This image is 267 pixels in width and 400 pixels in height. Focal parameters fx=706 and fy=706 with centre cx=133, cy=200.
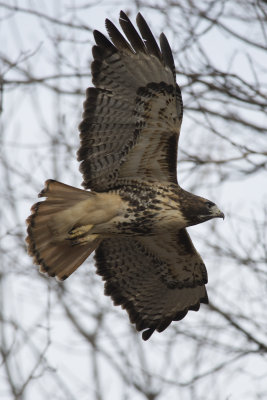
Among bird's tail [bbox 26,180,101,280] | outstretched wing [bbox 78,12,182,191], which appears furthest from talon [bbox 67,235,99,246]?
outstretched wing [bbox 78,12,182,191]

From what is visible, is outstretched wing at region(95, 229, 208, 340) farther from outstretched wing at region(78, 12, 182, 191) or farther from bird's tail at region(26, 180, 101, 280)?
outstretched wing at region(78, 12, 182, 191)

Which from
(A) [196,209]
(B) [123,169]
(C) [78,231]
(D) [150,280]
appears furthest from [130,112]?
(D) [150,280]

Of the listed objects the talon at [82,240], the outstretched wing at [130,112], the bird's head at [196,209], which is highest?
the outstretched wing at [130,112]

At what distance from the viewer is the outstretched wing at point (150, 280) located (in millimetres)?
7297

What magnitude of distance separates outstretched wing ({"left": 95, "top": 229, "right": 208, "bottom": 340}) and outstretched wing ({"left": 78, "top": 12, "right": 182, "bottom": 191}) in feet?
2.87

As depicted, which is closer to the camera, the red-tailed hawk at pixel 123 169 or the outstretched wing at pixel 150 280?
the red-tailed hawk at pixel 123 169

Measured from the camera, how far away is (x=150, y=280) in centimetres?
745

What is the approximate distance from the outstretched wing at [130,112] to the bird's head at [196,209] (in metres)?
0.27

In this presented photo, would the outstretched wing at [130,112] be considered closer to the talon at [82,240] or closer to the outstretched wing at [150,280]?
the talon at [82,240]

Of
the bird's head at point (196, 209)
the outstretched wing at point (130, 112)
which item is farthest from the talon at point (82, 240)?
the bird's head at point (196, 209)

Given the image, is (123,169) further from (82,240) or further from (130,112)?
(82,240)

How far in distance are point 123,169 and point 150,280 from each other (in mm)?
1371

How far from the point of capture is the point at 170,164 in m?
6.67

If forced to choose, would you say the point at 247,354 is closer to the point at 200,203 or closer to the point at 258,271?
the point at 258,271
